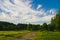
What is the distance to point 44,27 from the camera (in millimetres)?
166000

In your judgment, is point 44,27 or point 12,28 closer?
point 44,27

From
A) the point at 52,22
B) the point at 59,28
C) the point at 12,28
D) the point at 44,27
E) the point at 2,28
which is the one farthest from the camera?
the point at 12,28

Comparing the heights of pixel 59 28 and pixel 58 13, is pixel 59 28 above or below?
below

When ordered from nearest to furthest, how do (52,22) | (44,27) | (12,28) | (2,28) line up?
(52,22)
(44,27)
(2,28)
(12,28)

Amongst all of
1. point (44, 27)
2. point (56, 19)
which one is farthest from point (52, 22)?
point (44, 27)

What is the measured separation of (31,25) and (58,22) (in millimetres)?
85297

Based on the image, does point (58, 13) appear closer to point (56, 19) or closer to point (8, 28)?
point (56, 19)

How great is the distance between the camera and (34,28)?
196375 mm

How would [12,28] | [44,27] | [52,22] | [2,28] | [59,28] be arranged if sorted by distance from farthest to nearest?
[12,28], [2,28], [44,27], [52,22], [59,28]

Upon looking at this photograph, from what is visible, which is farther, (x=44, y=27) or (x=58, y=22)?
(x=44, y=27)

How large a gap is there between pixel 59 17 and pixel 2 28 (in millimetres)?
80248

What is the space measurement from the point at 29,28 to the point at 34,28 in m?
6.74

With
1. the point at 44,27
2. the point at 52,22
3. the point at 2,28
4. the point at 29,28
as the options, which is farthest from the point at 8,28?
the point at 52,22

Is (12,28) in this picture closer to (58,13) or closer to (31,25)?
(31,25)
